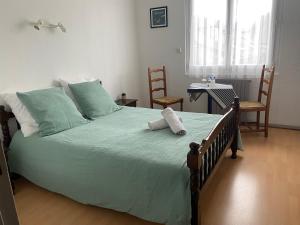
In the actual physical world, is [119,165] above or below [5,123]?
below

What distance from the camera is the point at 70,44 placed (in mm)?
3250

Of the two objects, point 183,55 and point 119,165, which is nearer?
point 119,165

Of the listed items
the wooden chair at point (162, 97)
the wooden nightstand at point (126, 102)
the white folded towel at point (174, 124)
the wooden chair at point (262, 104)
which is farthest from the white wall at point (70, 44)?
the wooden chair at point (262, 104)

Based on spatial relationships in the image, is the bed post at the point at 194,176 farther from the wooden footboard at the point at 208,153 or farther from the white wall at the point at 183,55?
the white wall at the point at 183,55

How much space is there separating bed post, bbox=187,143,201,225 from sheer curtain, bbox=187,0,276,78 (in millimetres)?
2735

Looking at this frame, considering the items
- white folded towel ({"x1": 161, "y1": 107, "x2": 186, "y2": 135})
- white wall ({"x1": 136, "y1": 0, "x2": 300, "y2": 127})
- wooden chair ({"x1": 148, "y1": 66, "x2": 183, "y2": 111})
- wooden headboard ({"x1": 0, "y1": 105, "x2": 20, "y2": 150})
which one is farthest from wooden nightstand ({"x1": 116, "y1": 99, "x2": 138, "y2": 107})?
wooden headboard ({"x1": 0, "y1": 105, "x2": 20, "y2": 150})

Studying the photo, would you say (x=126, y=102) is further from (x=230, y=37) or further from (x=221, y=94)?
(x=230, y=37)

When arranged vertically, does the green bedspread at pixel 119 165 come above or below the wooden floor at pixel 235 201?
above

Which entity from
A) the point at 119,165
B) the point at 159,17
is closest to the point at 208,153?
the point at 119,165

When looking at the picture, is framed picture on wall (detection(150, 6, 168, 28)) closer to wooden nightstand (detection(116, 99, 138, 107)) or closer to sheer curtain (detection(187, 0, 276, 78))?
sheer curtain (detection(187, 0, 276, 78))

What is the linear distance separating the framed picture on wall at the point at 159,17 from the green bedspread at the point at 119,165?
2.31m

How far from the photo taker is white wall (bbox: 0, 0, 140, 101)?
2.59 m

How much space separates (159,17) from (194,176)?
3418mm

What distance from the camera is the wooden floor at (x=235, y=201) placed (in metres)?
2.01
